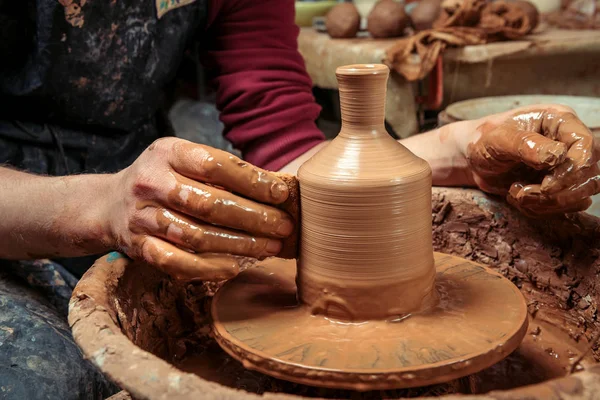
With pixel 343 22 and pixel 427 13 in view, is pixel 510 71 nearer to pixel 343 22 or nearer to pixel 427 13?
pixel 427 13

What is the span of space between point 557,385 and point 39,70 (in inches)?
50.9

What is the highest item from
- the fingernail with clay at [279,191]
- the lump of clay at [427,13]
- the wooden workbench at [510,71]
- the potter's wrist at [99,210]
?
the fingernail with clay at [279,191]

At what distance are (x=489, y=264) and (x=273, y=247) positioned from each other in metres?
0.61

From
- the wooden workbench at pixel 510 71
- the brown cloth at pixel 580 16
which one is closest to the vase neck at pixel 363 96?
the wooden workbench at pixel 510 71

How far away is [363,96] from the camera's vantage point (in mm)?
1031

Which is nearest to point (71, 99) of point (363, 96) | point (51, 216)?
point (51, 216)

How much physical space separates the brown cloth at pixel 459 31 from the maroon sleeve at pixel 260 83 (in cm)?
116

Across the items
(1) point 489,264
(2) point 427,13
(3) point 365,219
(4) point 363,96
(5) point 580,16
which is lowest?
(1) point 489,264

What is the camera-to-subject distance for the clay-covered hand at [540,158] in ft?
3.54

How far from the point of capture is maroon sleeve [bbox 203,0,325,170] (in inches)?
68.7

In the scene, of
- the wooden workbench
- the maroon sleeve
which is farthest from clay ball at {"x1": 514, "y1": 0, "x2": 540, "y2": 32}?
the maroon sleeve

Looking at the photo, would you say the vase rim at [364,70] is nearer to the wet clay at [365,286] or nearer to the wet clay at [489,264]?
the wet clay at [365,286]

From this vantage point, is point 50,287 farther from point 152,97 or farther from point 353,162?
point 353,162

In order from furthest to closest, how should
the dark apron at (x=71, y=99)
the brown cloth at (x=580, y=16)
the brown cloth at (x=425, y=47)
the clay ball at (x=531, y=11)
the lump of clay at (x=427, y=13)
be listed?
the brown cloth at (x=580, y=16) → the lump of clay at (x=427, y=13) → the clay ball at (x=531, y=11) → the brown cloth at (x=425, y=47) → the dark apron at (x=71, y=99)
